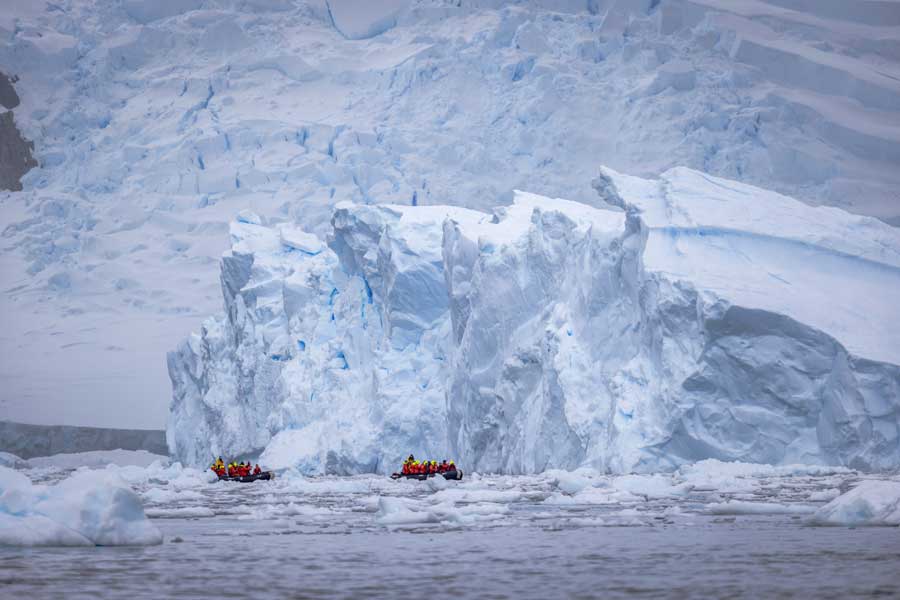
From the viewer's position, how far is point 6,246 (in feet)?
183

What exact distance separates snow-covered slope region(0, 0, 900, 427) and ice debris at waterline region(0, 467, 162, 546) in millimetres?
32940

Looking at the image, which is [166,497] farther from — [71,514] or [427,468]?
[71,514]

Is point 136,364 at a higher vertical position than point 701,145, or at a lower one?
lower

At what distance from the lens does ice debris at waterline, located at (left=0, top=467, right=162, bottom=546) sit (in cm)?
908

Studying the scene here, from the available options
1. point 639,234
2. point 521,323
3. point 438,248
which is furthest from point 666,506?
point 438,248

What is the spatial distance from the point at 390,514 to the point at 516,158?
3474cm

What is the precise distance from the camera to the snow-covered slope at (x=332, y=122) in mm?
42188

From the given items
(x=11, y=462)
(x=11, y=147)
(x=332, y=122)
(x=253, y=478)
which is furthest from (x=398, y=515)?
(x=11, y=147)

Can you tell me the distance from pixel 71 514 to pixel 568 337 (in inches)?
596

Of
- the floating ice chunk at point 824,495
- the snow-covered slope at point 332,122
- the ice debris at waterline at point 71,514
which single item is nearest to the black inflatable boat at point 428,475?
the floating ice chunk at point 824,495

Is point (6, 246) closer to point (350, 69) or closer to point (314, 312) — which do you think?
point (350, 69)

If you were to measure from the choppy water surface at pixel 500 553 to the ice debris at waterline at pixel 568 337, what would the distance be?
15.5ft

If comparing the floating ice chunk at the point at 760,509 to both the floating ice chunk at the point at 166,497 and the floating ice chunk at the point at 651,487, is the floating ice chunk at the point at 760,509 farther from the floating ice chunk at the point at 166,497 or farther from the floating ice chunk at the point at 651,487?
the floating ice chunk at the point at 166,497

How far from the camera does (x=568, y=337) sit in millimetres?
23188
